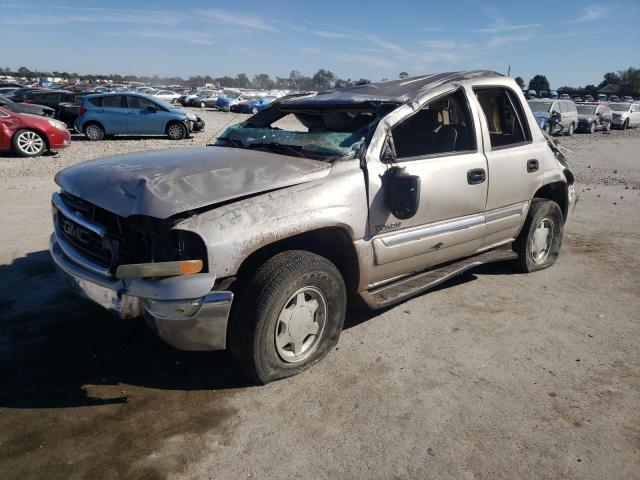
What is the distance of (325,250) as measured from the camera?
338cm

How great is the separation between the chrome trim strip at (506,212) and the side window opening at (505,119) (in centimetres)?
58

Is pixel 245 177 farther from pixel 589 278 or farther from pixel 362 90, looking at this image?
pixel 589 278

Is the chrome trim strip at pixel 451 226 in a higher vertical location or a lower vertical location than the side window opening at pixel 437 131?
lower

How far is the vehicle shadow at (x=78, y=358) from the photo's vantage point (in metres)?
2.93

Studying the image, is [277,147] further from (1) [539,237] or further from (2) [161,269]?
(1) [539,237]

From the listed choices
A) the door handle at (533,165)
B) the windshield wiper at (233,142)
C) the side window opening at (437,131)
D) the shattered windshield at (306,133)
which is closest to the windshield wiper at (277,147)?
the shattered windshield at (306,133)

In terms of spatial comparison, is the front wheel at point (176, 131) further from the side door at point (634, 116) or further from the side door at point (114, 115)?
the side door at point (634, 116)

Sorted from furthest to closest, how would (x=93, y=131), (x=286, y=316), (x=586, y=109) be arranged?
(x=586, y=109) → (x=93, y=131) → (x=286, y=316)

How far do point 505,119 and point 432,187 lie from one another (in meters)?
1.67

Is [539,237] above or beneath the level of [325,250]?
beneath

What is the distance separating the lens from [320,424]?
2.72 m

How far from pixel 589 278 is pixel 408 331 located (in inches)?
94.5

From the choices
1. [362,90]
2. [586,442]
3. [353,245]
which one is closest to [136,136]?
[362,90]

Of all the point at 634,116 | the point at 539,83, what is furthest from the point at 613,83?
the point at 634,116
